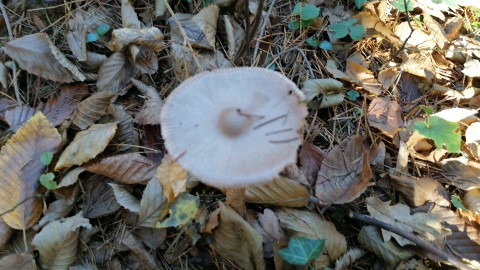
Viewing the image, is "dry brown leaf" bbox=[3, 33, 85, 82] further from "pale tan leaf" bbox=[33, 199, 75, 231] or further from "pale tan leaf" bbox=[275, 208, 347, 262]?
"pale tan leaf" bbox=[275, 208, 347, 262]

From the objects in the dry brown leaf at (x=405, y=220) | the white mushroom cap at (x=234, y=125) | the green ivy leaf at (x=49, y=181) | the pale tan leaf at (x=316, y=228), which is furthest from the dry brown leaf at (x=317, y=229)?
the green ivy leaf at (x=49, y=181)

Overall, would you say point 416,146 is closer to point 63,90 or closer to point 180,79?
point 180,79

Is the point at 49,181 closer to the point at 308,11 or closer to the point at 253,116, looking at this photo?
the point at 253,116

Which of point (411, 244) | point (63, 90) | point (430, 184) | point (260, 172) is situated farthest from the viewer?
point (63, 90)

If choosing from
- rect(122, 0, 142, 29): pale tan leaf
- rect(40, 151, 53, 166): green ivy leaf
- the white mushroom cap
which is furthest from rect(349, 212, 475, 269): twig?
rect(122, 0, 142, 29): pale tan leaf

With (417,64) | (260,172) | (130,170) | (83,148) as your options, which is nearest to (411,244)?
(260,172)
